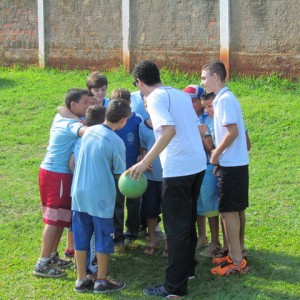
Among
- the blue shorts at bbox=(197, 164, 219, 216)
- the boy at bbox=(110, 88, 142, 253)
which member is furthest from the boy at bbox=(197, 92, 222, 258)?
the boy at bbox=(110, 88, 142, 253)

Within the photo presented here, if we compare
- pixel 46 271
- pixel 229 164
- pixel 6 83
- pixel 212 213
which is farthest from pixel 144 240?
pixel 6 83

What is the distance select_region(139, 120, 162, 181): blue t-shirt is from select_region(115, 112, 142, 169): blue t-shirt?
0.18 ft

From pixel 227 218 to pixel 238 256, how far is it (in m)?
0.35

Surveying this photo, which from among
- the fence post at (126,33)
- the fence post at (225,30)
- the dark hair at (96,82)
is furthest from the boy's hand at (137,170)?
the fence post at (126,33)

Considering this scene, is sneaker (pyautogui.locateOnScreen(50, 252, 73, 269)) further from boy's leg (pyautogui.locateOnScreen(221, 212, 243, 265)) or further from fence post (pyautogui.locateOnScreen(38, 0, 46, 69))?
fence post (pyautogui.locateOnScreen(38, 0, 46, 69))

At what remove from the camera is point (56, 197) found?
593cm

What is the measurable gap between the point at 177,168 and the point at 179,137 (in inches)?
9.6

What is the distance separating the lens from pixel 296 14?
38.1 feet

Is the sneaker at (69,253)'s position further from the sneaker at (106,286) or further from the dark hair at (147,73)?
the dark hair at (147,73)

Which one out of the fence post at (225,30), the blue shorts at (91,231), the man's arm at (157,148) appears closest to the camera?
the man's arm at (157,148)

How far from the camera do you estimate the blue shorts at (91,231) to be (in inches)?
218

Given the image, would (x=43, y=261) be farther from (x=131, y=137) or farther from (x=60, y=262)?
(x=131, y=137)

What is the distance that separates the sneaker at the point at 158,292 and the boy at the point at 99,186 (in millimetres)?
289

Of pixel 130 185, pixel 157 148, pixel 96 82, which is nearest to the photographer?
pixel 157 148
